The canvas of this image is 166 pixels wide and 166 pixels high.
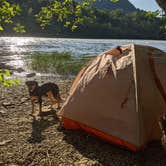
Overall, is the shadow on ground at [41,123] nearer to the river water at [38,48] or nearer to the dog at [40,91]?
the dog at [40,91]

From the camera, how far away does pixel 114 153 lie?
683 cm

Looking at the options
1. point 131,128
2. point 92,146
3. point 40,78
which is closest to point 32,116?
point 92,146

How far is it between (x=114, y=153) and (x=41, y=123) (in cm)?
282

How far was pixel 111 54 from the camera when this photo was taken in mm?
8055

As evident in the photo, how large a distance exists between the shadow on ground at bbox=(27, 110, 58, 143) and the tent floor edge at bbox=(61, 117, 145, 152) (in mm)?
695

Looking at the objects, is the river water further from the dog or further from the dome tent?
the dome tent

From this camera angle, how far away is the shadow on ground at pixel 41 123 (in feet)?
25.3

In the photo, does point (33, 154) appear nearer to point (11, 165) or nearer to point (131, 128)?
point (11, 165)

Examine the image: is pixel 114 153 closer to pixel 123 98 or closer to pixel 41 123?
pixel 123 98

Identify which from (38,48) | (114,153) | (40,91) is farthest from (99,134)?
(38,48)

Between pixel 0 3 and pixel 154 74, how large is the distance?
3631 mm

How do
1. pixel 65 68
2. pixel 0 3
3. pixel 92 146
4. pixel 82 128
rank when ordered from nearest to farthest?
pixel 0 3, pixel 92 146, pixel 82 128, pixel 65 68

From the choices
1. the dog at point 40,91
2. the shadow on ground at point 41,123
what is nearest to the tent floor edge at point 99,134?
the shadow on ground at point 41,123

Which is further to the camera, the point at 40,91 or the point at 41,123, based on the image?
the point at 40,91
